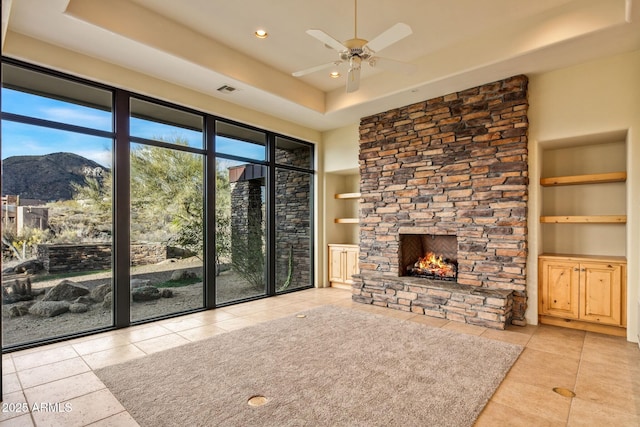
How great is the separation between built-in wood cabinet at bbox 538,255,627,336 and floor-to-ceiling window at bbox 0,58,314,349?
13.6 feet

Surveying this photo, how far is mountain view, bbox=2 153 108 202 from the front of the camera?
3.60 metres

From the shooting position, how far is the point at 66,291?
12.8ft

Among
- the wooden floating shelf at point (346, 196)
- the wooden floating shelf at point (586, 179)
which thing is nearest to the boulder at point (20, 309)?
the wooden floating shelf at point (346, 196)

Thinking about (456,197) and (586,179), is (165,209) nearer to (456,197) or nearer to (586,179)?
(456,197)

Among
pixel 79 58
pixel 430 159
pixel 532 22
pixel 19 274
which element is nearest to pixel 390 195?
pixel 430 159

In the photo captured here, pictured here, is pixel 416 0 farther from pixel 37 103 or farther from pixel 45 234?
pixel 45 234

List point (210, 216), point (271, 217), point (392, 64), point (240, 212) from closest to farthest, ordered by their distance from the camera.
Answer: point (392, 64) → point (210, 216) → point (240, 212) → point (271, 217)

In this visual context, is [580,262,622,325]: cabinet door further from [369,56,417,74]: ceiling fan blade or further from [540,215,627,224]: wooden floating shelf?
[369,56,417,74]: ceiling fan blade

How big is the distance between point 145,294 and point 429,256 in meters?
4.27

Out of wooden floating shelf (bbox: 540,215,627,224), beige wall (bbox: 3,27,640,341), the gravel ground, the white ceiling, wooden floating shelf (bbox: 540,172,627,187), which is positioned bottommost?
the gravel ground

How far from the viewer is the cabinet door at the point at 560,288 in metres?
4.20

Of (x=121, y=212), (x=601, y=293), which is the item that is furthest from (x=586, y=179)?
(x=121, y=212)

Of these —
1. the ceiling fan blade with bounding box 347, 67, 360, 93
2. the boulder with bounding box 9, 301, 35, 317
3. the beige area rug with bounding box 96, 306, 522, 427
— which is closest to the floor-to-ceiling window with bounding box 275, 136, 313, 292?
the beige area rug with bounding box 96, 306, 522, 427

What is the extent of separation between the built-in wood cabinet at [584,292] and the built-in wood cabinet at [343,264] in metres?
3.03
